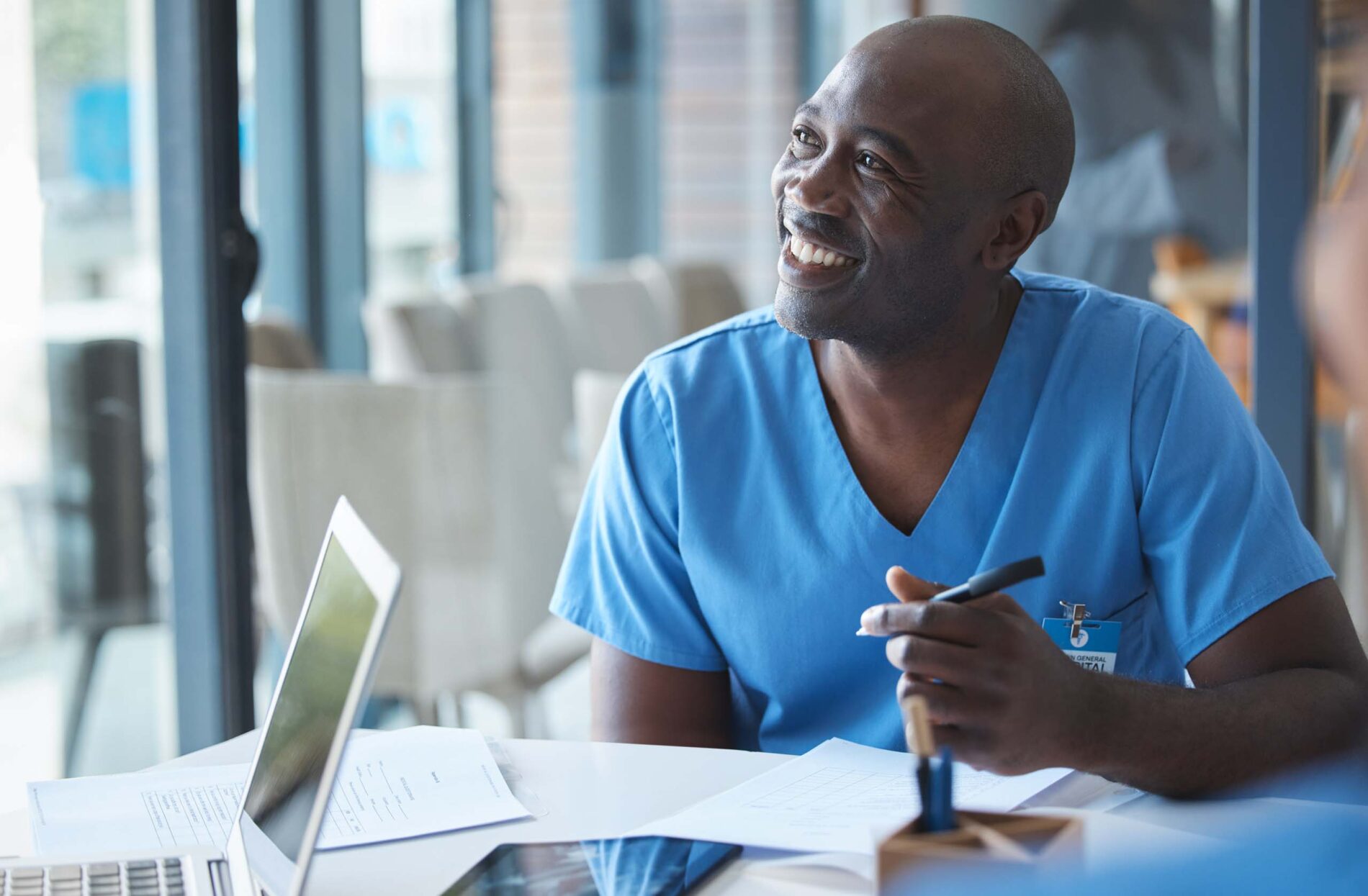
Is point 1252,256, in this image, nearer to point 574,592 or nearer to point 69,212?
point 574,592

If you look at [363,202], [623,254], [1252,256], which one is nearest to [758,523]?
[1252,256]

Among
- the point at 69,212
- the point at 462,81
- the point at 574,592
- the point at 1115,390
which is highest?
the point at 462,81

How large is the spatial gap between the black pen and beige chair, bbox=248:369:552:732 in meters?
1.59

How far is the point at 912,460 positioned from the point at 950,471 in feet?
0.15

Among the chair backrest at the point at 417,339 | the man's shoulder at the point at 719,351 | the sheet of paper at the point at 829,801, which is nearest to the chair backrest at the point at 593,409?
the chair backrest at the point at 417,339

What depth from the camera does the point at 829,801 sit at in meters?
1.07

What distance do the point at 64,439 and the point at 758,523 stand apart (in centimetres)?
122

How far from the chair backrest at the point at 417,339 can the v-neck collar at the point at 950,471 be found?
147cm

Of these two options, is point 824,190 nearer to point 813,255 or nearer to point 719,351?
point 813,255

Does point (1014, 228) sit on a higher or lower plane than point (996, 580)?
higher

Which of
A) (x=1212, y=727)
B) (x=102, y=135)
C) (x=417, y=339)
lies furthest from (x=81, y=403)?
(x=1212, y=727)

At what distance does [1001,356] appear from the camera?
1.43 m

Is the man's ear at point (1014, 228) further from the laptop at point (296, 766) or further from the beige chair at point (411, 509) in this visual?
the beige chair at point (411, 509)

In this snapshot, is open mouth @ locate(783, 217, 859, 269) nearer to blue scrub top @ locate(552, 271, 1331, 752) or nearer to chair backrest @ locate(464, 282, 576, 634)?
blue scrub top @ locate(552, 271, 1331, 752)
